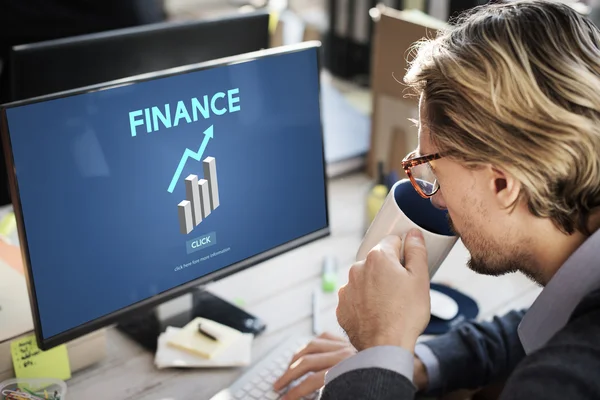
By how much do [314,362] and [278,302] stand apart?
27 centimetres

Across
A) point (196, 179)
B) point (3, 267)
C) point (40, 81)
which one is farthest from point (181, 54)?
point (3, 267)

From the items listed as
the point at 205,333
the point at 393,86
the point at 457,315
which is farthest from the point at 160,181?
the point at 393,86

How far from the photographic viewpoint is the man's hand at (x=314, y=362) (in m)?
1.21

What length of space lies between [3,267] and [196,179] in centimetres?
44

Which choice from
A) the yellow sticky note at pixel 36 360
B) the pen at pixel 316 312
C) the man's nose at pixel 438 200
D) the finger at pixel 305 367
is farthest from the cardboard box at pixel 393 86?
the yellow sticky note at pixel 36 360

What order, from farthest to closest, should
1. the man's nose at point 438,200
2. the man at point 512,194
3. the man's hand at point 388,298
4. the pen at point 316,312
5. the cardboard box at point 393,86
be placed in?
the cardboard box at point 393,86 → the pen at point 316,312 → the man's nose at point 438,200 → the man's hand at point 388,298 → the man at point 512,194

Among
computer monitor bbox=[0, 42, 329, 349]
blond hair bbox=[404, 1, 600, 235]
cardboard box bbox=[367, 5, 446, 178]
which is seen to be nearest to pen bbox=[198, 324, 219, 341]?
computer monitor bbox=[0, 42, 329, 349]

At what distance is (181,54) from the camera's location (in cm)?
153

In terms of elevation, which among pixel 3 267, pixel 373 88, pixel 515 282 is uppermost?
pixel 373 88

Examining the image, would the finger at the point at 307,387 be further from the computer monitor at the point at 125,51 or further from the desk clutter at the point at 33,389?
the computer monitor at the point at 125,51

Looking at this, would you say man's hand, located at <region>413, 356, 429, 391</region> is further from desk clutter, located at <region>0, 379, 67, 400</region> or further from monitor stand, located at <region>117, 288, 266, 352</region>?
desk clutter, located at <region>0, 379, 67, 400</region>

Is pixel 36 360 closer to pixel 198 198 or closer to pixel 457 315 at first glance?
pixel 198 198

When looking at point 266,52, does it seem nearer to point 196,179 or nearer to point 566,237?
point 196,179

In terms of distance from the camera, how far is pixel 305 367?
1.25 metres
